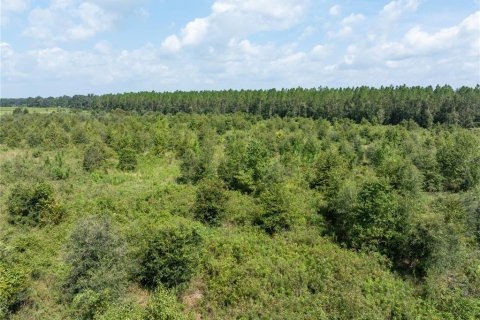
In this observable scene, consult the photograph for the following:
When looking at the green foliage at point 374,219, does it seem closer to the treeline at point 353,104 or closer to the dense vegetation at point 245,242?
the dense vegetation at point 245,242

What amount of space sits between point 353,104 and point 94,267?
82899 millimetres

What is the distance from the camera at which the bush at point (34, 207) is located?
2631 cm

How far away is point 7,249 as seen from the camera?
1842cm

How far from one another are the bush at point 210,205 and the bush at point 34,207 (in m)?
11.2

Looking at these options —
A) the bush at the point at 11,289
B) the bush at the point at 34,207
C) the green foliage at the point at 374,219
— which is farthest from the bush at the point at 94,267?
the green foliage at the point at 374,219

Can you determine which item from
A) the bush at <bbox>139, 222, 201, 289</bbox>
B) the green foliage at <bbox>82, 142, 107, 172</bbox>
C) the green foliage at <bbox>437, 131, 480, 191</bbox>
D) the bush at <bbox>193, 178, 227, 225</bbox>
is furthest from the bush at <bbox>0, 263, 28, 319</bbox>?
the green foliage at <bbox>437, 131, 480, 191</bbox>

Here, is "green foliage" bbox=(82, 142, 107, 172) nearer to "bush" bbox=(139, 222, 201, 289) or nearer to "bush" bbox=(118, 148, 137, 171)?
"bush" bbox=(118, 148, 137, 171)

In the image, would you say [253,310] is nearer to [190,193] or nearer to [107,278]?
[107,278]

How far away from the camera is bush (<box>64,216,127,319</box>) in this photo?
52.9ft

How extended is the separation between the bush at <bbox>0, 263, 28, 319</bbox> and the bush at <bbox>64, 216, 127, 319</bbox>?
2.10 meters

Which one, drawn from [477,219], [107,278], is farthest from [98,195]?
[477,219]

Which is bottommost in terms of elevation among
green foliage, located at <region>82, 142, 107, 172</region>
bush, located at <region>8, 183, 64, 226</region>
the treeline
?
bush, located at <region>8, 183, 64, 226</region>

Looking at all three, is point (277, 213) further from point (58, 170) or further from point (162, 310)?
point (58, 170)

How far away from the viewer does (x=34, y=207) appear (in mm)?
26875
